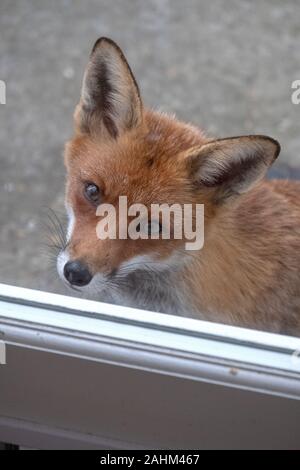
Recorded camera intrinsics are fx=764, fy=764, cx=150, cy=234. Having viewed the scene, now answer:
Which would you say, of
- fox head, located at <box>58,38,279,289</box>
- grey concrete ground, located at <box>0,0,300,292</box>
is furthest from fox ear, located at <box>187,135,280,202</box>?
grey concrete ground, located at <box>0,0,300,292</box>

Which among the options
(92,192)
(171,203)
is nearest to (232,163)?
(171,203)

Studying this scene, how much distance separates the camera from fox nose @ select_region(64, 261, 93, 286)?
114 centimetres

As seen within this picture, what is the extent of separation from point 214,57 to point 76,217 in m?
1.02

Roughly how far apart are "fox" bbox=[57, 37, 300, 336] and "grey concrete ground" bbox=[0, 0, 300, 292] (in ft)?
1.75

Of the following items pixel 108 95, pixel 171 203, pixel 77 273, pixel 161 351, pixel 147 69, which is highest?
pixel 147 69

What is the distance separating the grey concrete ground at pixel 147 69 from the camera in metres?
1.88

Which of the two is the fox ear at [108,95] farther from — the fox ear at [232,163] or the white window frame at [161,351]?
the white window frame at [161,351]

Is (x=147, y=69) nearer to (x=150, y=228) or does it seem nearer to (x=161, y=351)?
(x=150, y=228)

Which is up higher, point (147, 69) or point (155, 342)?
point (147, 69)

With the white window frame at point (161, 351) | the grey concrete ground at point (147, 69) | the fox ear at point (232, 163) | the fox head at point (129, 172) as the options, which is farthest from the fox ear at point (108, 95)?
the grey concrete ground at point (147, 69)

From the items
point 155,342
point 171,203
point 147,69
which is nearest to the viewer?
point 155,342

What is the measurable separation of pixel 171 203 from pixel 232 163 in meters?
0.11

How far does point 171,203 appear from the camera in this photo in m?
1.17

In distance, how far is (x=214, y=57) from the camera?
6.82 ft
